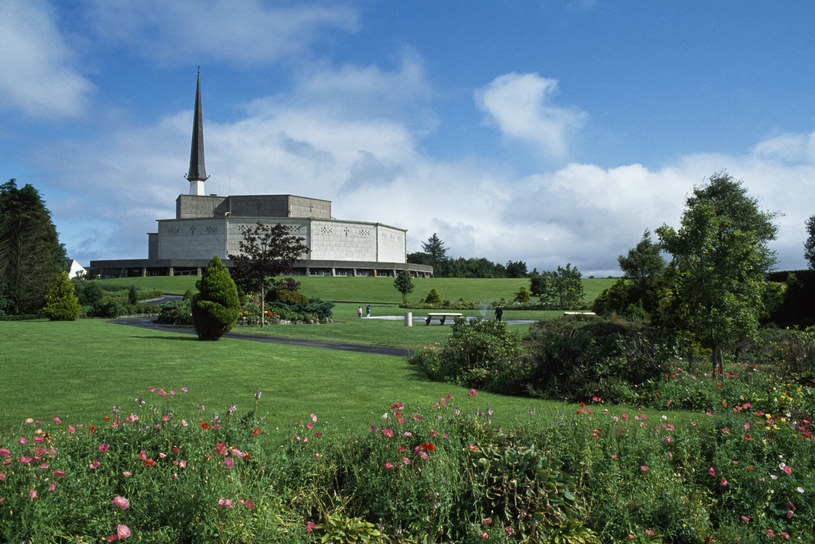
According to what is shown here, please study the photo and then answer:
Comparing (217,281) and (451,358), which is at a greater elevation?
(217,281)

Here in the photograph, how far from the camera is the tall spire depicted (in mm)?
93188

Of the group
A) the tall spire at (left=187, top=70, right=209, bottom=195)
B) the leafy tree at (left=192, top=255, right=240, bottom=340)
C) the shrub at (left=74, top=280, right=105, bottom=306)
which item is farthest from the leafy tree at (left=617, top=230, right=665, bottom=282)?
the tall spire at (left=187, top=70, right=209, bottom=195)

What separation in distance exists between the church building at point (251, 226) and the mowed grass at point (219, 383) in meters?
62.5

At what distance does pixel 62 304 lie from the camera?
27.0 metres

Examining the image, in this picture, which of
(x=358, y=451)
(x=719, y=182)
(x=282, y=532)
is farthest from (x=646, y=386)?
(x=719, y=182)

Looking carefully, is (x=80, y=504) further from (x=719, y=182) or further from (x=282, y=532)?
(x=719, y=182)

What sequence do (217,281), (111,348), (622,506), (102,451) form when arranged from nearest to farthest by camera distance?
(102,451) < (622,506) < (111,348) < (217,281)

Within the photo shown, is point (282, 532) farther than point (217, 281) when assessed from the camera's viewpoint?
No

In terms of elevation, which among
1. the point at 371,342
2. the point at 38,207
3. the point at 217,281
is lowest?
the point at 371,342

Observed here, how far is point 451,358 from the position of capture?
1086cm

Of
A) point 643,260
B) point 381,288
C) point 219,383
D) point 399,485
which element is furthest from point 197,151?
point 399,485

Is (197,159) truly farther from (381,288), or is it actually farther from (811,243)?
(811,243)

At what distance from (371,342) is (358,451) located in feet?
44.8

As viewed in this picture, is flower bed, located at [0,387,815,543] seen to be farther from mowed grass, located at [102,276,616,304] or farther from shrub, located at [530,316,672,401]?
mowed grass, located at [102,276,616,304]
